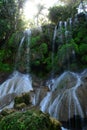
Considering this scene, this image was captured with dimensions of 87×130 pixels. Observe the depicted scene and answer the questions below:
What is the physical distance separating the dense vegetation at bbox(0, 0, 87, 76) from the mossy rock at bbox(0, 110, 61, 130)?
28.5 feet

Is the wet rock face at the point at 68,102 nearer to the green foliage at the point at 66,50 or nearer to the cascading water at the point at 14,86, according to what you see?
the cascading water at the point at 14,86

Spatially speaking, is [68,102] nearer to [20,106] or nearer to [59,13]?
[20,106]

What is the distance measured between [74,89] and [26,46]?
745 cm

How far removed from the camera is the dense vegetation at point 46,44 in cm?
1579

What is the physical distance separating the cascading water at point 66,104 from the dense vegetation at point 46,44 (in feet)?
10.1

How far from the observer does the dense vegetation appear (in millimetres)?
15789

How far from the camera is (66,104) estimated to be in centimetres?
1091

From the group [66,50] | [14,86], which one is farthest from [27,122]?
[66,50]

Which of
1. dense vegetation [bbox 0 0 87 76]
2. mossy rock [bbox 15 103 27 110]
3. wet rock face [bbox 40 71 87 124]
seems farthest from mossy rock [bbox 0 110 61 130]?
dense vegetation [bbox 0 0 87 76]

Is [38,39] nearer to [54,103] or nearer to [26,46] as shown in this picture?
[26,46]

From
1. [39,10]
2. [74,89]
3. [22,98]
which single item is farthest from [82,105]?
[39,10]

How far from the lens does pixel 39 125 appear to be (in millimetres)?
6719

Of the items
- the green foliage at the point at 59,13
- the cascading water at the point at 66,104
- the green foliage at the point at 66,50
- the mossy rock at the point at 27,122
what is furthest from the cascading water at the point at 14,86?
the mossy rock at the point at 27,122

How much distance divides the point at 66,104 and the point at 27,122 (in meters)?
4.45
